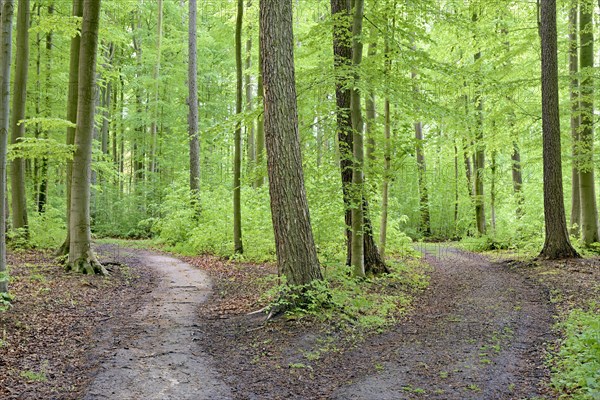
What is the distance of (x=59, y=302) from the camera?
298 inches

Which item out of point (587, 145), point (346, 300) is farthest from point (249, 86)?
point (346, 300)

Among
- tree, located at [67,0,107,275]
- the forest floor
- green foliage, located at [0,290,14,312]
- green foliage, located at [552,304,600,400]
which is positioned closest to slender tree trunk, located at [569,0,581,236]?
the forest floor

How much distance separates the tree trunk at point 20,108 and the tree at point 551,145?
541 inches

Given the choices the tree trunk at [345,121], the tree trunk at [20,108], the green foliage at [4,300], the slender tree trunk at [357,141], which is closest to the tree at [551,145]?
the tree trunk at [345,121]

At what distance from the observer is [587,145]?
12.8 m

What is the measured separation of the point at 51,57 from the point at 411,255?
48.1ft

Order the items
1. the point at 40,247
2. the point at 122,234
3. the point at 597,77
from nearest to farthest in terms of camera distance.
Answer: the point at 597,77 → the point at 40,247 → the point at 122,234

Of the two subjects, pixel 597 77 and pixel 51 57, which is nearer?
pixel 597 77

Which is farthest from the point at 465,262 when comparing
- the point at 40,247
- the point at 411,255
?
the point at 40,247

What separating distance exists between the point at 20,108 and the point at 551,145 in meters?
14.4

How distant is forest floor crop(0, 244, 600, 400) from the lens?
466cm

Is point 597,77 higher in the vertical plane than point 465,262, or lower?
higher

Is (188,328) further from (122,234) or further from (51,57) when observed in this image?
(122,234)

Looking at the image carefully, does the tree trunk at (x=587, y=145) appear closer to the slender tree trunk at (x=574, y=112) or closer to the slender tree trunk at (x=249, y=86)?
the slender tree trunk at (x=574, y=112)
